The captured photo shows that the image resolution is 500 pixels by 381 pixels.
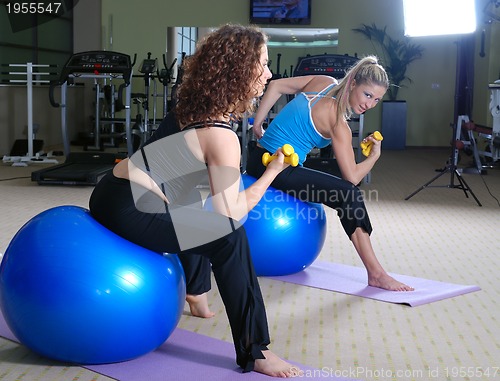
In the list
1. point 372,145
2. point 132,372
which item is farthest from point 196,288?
point 372,145

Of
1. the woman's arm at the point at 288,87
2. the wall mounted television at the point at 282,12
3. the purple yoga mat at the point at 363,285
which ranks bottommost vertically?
the purple yoga mat at the point at 363,285

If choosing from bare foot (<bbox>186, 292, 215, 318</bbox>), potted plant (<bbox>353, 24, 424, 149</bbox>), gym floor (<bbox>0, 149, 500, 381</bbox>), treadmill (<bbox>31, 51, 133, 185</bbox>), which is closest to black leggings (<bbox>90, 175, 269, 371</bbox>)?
gym floor (<bbox>0, 149, 500, 381</bbox>)

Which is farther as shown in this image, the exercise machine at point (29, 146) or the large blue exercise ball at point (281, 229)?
the exercise machine at point (29, 146)

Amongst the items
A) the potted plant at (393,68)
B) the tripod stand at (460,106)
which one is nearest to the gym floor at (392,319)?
the tripod stand at (460,106)

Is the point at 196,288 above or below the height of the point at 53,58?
below

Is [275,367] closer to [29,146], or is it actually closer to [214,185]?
[214,185]

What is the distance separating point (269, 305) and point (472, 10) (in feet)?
11.4

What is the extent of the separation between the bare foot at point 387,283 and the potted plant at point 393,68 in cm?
752

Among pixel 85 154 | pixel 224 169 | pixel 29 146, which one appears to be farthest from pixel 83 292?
pixel 29 146

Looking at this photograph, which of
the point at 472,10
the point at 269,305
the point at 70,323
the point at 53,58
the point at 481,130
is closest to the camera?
the point at 70,323

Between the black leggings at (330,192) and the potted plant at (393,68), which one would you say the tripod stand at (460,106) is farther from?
the black leggings at (330,192)

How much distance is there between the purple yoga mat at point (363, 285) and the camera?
3.02 metres

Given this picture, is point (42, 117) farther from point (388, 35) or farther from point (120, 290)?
point (120, 290)

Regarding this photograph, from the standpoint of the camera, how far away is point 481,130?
23.8 ft
